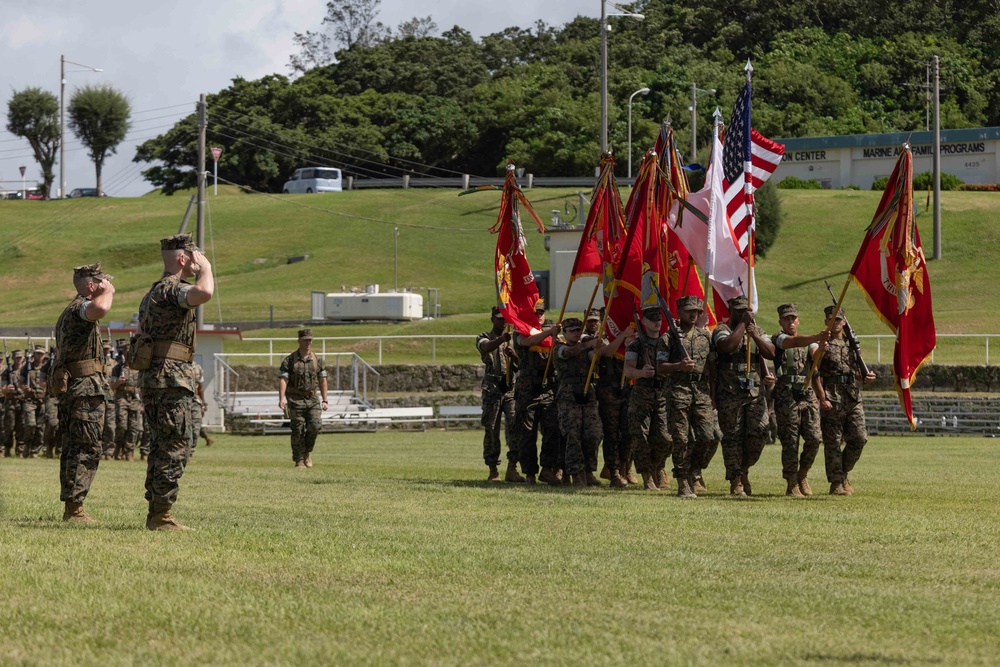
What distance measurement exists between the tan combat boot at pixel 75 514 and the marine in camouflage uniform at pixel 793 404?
721 centimetres

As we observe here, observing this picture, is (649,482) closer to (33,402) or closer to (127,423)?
(127,423)

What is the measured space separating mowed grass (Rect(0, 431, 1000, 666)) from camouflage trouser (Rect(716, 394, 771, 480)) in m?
0.76

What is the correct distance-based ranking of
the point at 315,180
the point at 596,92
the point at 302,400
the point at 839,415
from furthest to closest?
the point at 596,92 → the point at 315,180 → the point at 302,400 → the point at 839,415

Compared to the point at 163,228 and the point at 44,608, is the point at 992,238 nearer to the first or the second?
the point at 163,228

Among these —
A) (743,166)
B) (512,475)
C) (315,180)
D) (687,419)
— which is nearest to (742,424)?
(687,419)

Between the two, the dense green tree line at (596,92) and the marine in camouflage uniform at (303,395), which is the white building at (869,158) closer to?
the dense green tree line at (596,92)

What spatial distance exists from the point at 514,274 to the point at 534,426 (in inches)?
89.8

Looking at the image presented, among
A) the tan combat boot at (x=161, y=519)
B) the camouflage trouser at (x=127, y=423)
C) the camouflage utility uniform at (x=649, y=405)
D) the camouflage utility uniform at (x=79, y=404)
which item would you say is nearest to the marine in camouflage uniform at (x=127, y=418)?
the camouflage trouser at (x=127, y=423)

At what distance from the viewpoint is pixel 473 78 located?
120 meters

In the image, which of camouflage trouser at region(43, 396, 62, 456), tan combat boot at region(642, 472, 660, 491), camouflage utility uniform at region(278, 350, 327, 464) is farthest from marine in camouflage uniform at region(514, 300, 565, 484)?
camouflage trouser at region(43, 396, 62, 456)

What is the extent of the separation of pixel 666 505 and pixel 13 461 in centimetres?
1481

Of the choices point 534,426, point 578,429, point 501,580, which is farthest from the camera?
point 534,426

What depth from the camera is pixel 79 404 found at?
1112 cm

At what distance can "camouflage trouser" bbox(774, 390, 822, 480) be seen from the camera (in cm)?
1492
